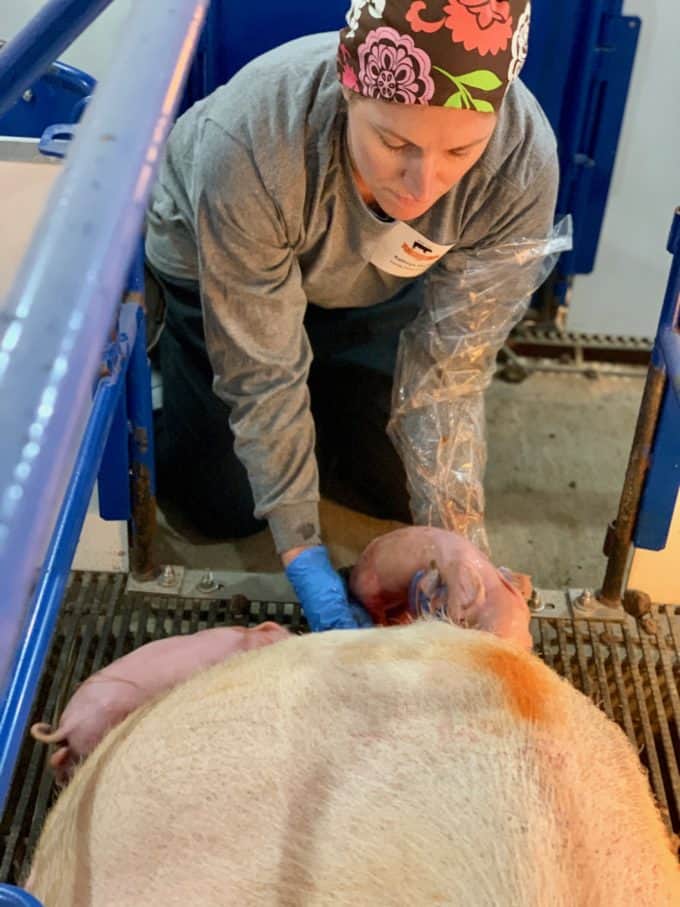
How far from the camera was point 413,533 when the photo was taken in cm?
137

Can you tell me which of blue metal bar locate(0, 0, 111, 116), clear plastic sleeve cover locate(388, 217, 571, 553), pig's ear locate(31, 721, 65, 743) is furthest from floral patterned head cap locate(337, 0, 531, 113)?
pig's ear locate(31, 721, 65, 743)

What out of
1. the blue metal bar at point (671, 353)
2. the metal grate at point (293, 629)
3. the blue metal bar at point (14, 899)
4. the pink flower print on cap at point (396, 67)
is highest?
the pink flower print on cap at point (396, 67)

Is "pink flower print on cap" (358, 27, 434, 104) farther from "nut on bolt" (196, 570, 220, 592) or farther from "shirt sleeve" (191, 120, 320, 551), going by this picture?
"nut on bolt" (196, 570, 220, 592)

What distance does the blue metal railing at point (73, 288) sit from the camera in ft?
1.40

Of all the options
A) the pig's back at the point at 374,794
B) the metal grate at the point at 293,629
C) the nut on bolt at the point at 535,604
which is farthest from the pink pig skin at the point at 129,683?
the nut on bolt at the point at 535,604

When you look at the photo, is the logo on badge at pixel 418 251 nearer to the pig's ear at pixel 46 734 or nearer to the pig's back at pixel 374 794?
the pig's back at pixel 374 794

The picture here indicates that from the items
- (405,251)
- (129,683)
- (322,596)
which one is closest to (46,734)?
(129,683)

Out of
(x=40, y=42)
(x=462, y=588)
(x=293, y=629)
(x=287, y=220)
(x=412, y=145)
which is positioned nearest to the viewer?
(x=40, y=42)

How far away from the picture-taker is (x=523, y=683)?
2.99ft

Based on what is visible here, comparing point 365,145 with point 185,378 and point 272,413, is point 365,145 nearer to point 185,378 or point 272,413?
point 272,413

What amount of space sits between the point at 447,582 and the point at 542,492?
1029 mm

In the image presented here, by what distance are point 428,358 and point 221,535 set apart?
654 mm

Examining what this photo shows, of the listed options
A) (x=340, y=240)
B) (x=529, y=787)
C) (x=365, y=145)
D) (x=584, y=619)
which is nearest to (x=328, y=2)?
(x=340, y=240)

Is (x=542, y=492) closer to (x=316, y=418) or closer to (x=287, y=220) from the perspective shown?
(x=316, y=418)
